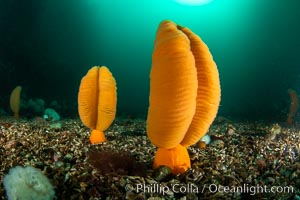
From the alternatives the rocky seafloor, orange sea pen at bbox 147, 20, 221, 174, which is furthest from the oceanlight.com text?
orange sea pen at bbox 147, 20, 221, 174

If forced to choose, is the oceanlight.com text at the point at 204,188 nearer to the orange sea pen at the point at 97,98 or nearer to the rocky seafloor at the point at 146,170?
the rocky seafloor at the point at 146,170

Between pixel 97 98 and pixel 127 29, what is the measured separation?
106 ft

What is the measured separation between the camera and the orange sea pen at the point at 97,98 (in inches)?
116

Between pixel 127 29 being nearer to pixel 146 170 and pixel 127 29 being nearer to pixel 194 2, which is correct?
pixel 194 2

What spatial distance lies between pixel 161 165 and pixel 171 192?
0.93 feet

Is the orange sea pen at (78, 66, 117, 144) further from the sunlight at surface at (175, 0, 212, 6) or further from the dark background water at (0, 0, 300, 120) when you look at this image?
the sunlight at surface at (175, 0, 212, 6)

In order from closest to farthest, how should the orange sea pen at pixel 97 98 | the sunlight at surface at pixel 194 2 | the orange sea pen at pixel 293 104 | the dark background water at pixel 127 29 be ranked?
the orange sea pen at pixel 97 98
the orange sea pen at pixel 293 104
the dark background water at pixel 127 29
the sunlight at surface at pixel 194 2

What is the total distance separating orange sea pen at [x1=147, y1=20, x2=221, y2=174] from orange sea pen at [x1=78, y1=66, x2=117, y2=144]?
3.05 feet

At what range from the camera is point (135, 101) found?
24141 mm

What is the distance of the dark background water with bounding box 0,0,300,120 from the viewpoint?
13.3 meters

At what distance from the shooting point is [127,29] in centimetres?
3441

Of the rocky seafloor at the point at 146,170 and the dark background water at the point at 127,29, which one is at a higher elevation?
the dark background water at the point at 127,29

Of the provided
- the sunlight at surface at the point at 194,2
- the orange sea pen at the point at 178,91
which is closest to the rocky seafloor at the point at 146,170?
the orange sea pen at the point at 178,91

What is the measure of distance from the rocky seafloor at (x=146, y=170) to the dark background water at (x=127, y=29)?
A: 737 cm
